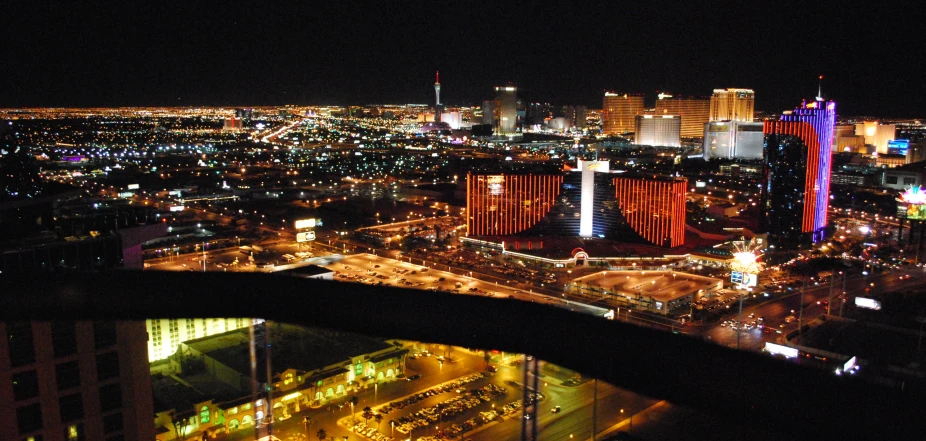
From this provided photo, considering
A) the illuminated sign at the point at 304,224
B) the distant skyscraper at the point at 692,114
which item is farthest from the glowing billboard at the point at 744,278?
the distant skyscraper at the point at 692,114

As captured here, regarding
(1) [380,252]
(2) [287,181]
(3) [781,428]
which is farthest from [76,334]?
(2) [287,181]

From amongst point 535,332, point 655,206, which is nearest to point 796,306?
point 655,206

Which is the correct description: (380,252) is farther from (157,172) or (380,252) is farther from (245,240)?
(157,172)

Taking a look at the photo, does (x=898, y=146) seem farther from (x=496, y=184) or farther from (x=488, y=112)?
(x=488, y=112)

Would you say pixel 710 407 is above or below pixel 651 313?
above

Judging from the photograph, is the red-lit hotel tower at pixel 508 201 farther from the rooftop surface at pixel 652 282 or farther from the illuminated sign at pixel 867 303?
the illuminated sign at pixel 867 303

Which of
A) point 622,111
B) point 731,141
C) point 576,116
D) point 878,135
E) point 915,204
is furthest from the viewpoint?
point 576,116
